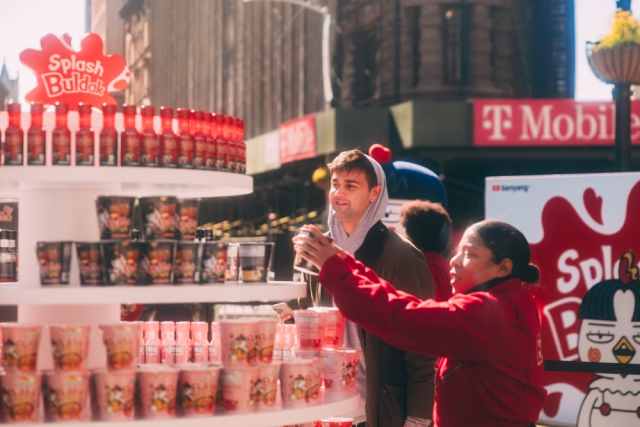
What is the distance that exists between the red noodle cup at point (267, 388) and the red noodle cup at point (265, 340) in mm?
42

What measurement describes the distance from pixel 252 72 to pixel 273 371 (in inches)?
1325

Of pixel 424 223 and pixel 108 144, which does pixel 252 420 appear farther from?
pixel 424 223

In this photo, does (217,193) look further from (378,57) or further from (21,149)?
(378,57)

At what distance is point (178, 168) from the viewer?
375 cm

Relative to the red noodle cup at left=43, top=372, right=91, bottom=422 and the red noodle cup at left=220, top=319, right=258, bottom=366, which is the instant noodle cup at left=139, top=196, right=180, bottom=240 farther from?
the red noodle cup at left=43, top=372, right=91, bottom=422

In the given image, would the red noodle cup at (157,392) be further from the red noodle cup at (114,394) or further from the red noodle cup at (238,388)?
the red noodle cup at (238,388)

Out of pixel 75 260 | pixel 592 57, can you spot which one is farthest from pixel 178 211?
A: pixel 592 57

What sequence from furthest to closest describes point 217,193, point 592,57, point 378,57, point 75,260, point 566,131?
point 378,57 < point 566,131 < point 592,57 < point 217,193 < point 75,260

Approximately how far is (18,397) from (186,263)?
2.49 feet

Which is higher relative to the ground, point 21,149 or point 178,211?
point 21,149

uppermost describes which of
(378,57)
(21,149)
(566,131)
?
(378,57)

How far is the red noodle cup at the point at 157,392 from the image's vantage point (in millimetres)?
3527

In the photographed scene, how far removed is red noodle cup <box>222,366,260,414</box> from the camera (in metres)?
3.65

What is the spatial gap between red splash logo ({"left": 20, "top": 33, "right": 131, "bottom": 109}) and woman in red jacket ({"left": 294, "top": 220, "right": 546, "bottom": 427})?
119cm
